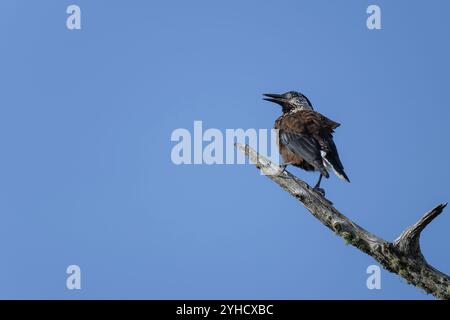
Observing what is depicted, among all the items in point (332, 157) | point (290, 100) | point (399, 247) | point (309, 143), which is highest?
point (290, 100)

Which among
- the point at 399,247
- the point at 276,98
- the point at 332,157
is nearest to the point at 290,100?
the point at 276,98

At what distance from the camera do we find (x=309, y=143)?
11125 mm

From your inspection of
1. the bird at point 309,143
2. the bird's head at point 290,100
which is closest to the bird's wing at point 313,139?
the bird at point 309,143

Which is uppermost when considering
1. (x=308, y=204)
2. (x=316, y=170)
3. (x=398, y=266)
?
(x=316, y=170)

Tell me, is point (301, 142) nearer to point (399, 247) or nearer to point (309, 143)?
point (309, 143)

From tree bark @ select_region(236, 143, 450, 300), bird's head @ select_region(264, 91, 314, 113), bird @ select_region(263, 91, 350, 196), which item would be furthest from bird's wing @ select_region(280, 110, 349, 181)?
tree bark @ select_region(236, 143, 450, 300)

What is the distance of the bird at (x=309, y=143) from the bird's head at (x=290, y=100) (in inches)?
15.9

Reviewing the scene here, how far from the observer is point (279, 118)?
12.3m

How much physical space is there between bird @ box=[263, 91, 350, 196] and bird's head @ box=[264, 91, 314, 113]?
0.40m

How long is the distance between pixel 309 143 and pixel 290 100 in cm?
191

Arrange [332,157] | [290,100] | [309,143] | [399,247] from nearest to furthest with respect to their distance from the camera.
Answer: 1. [399,247]
2. [332,157]
3. [309,143]
4. [290,100]
